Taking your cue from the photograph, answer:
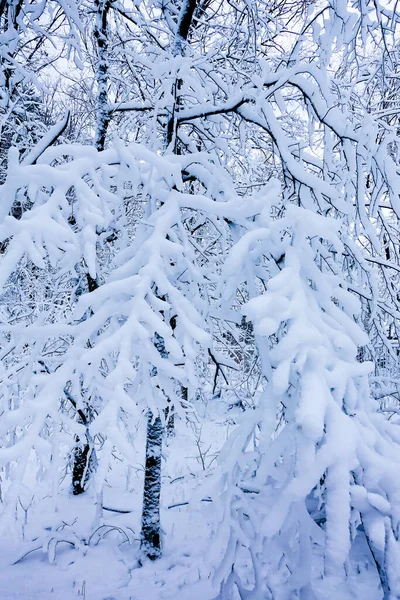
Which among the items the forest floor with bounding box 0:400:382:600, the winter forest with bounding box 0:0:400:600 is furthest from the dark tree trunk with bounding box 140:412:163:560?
the winter forest with bounding box 0:0:400:600

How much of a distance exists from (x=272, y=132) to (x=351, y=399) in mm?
1596

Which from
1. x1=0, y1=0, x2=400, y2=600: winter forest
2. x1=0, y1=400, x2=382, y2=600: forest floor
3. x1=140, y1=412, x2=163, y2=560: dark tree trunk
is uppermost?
x1=0, y1=0, x2=400, y2=600: winter forest

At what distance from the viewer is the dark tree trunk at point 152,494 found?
404 centimetres

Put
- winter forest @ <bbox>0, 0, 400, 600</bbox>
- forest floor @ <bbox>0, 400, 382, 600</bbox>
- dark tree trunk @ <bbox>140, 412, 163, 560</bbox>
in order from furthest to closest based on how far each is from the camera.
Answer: dark tree trunk @ <bbox>140, 412, 163, 560</bbox>
forest floor @ <bbox>0, 400, 382, 600</bbox>
winter forest @ <bbox>0, 0, 400, 600</bbox>

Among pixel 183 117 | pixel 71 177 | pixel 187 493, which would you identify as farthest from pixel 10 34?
pixel 187 493

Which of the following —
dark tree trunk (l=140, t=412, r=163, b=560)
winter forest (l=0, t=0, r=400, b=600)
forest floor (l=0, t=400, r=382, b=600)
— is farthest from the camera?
dark tree trunk (l=140, t=412, r=163, b=560)

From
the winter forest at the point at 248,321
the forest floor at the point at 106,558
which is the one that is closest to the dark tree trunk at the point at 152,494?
the forest floor at the point at 106,558

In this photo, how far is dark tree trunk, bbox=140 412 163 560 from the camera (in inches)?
159

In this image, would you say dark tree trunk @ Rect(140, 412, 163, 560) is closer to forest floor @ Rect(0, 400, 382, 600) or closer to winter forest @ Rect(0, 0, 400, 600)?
forest floor @ Rect(0, 400, 382, 600)

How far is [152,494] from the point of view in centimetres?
416

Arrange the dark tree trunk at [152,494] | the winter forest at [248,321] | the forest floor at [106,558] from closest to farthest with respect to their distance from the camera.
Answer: the winter forest at [248,321], the forest floor at [106,558], the dark tree trunk at [152,494]

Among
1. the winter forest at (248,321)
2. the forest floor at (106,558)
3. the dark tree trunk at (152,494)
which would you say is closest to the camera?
the winter forest at (248,321)

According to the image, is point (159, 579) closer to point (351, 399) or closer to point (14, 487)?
point (14, 487)

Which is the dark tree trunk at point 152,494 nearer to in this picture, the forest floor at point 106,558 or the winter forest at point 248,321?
the forest floor at point 106,558
